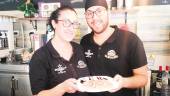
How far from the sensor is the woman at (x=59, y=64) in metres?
1.82

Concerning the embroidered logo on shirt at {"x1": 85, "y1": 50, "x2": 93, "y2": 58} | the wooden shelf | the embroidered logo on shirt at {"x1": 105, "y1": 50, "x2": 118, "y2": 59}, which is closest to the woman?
the embroidered logo on shirt at {"x1": 85, "y1": 50, "x2": 93, "y2": 58}

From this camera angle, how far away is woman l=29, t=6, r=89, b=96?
1821 millimetres

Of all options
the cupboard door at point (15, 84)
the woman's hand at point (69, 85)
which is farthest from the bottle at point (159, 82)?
the cupboard door at point (15, 84)

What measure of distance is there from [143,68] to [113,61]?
27 cm

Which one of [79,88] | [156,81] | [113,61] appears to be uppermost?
[113,61]

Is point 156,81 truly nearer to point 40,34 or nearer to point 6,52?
point 40,34

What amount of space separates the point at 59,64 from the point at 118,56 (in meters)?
0.56

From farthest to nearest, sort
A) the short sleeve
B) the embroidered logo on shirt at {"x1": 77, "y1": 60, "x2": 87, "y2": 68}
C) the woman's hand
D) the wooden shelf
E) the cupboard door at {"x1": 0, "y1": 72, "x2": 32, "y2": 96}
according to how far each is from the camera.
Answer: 1. the cupboard door at {"x1": 0, "y1": 72, "x2": 32, "y2": 96}
2. the wooden shelf
3. the short sleeve
4. the embroidered logo on shirt at {"x1": 77, "y1": 60, "x2": 87, "y2": 68}
5. the woman's hand

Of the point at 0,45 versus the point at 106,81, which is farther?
the point at 0,45

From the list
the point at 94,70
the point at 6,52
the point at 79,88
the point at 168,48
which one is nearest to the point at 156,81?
the point at 168,48

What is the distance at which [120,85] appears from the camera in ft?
6.22

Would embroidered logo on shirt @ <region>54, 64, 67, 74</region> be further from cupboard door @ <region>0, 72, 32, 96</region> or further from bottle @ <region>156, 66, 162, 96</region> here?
cupboard door @ <region>0, 72, 32, 96</region>

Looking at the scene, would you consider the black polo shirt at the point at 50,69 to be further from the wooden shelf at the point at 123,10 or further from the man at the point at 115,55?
the wooden shelf at the point at 123,10

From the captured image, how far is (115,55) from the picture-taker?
2.13 metres
